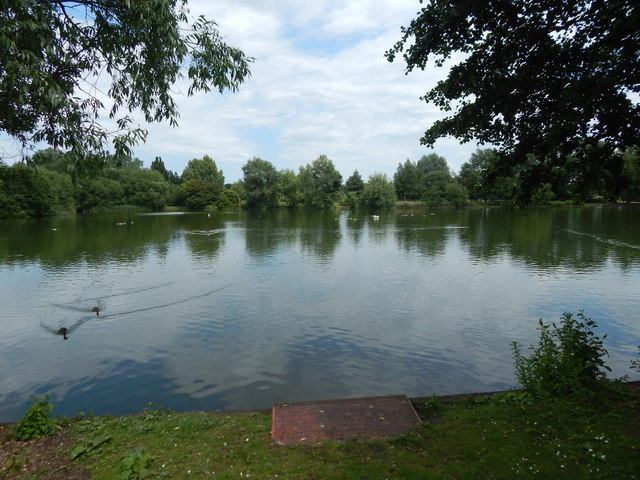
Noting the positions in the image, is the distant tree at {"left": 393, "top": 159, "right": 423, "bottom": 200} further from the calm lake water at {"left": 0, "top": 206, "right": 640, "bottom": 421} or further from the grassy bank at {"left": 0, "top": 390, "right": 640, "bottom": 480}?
the grassy bank at {"left": 0, "top": 390, "right": 640, "bottom": 480}

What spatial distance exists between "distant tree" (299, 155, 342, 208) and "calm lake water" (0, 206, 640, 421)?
3061 inches

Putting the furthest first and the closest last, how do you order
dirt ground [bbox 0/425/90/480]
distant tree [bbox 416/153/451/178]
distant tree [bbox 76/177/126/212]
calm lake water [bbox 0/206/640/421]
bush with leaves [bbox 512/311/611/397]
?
distant tree [bbox 416/153/451/178]
distant tree [bbox 76/177/126/212]
calm lake water [bbox 0/206/640/421]
bush with leaves [bbox 512/311/611/397]
dirt ground [bbox 0/425/90/480]

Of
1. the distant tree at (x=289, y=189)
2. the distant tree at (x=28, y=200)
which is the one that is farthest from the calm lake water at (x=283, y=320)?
the distant tree at (x=289, y=189)

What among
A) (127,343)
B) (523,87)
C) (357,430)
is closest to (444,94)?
(523,87)

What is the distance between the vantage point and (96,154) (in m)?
6.80

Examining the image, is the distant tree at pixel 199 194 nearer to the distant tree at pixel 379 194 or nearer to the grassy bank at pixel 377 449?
the distant tree at pixel 379 194

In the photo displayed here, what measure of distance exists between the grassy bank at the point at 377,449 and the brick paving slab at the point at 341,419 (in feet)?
0.98

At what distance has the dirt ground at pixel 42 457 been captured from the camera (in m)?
5.34

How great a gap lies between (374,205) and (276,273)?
8824cm

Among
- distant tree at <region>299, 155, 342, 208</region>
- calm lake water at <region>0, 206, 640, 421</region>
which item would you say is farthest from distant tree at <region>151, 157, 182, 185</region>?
calm lake water at <region>0, 206, 640, 421</region>

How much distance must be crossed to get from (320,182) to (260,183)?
16.2 metres

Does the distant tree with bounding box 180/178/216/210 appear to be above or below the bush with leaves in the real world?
above

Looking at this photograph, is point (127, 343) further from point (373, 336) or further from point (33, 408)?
point (373, 336)

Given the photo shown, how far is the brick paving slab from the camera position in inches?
244
